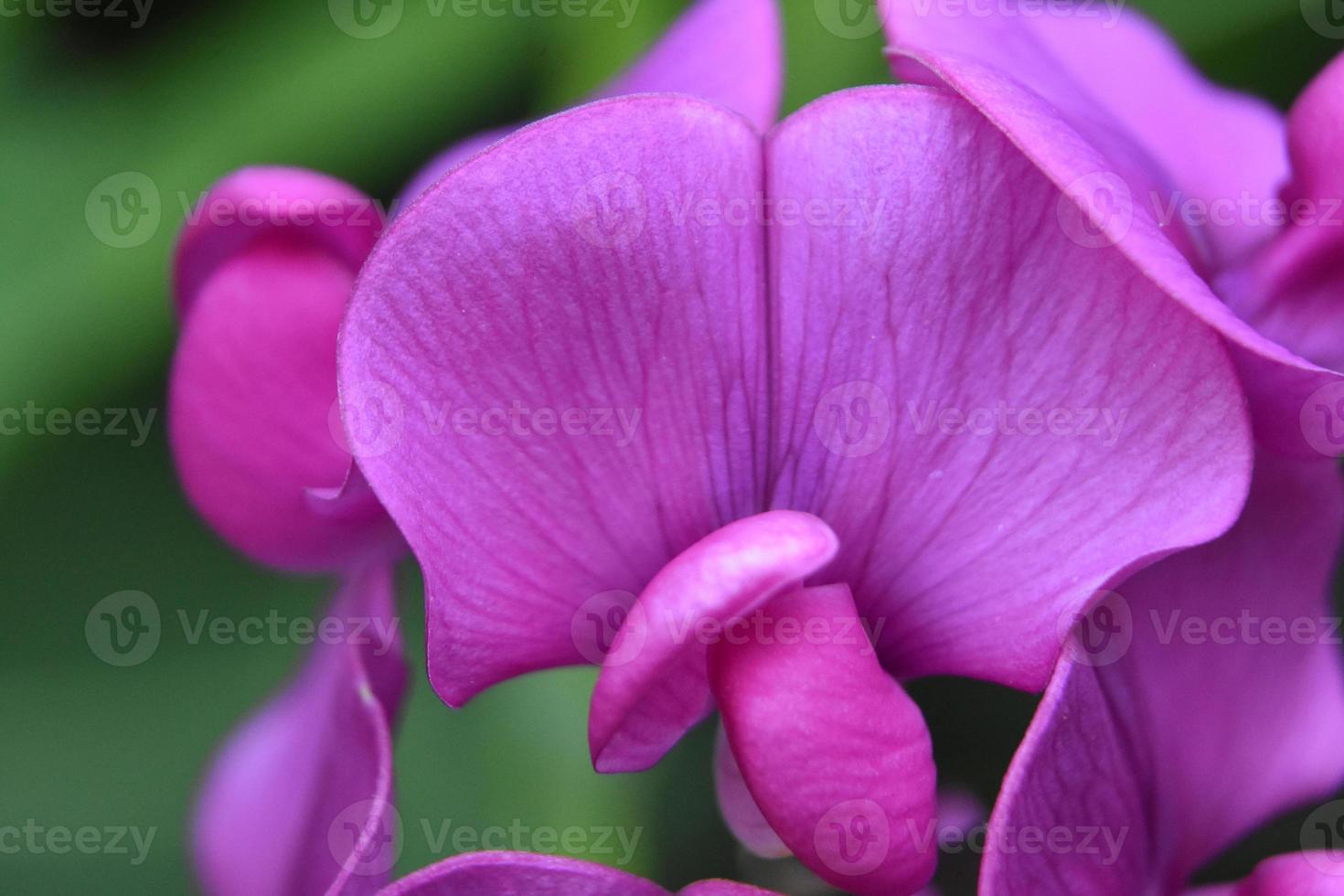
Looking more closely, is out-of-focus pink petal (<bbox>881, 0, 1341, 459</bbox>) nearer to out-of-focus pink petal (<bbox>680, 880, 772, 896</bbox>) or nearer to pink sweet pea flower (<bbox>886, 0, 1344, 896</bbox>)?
pink sweet pea flower (<bbox>886, 0, 1344, 896</bbox>)

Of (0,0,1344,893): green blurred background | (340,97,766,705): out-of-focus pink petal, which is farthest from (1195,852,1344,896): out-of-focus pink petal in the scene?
(0,0,1344,893): green blurred background

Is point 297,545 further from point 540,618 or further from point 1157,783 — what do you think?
point 1157,783

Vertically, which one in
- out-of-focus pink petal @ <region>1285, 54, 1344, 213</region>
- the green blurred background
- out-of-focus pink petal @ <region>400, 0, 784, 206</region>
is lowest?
the green blurred background

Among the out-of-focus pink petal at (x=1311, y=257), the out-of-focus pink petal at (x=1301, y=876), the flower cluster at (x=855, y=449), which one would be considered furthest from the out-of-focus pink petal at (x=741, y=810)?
the out-of-focus pink petal at (x=1311, y=257)

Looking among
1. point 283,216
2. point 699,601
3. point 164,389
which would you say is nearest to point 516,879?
point 699,601

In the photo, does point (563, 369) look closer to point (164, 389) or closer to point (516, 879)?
point (516, 879)

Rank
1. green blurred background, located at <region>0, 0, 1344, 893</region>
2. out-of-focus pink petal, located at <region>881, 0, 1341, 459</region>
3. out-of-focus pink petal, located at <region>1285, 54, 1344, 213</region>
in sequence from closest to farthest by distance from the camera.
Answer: out-of-focus pink petal, located at <region>881, 0, 1341, 459</region> < out-of-focus pink petal, located at <region>1285, 54, 1344, 213</region> < green blurred background, located at <region>0, 0, 1344, 893</region>

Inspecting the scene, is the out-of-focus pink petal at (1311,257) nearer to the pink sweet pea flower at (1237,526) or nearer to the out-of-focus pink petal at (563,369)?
the pink sweet pea flower at (1237,526)
